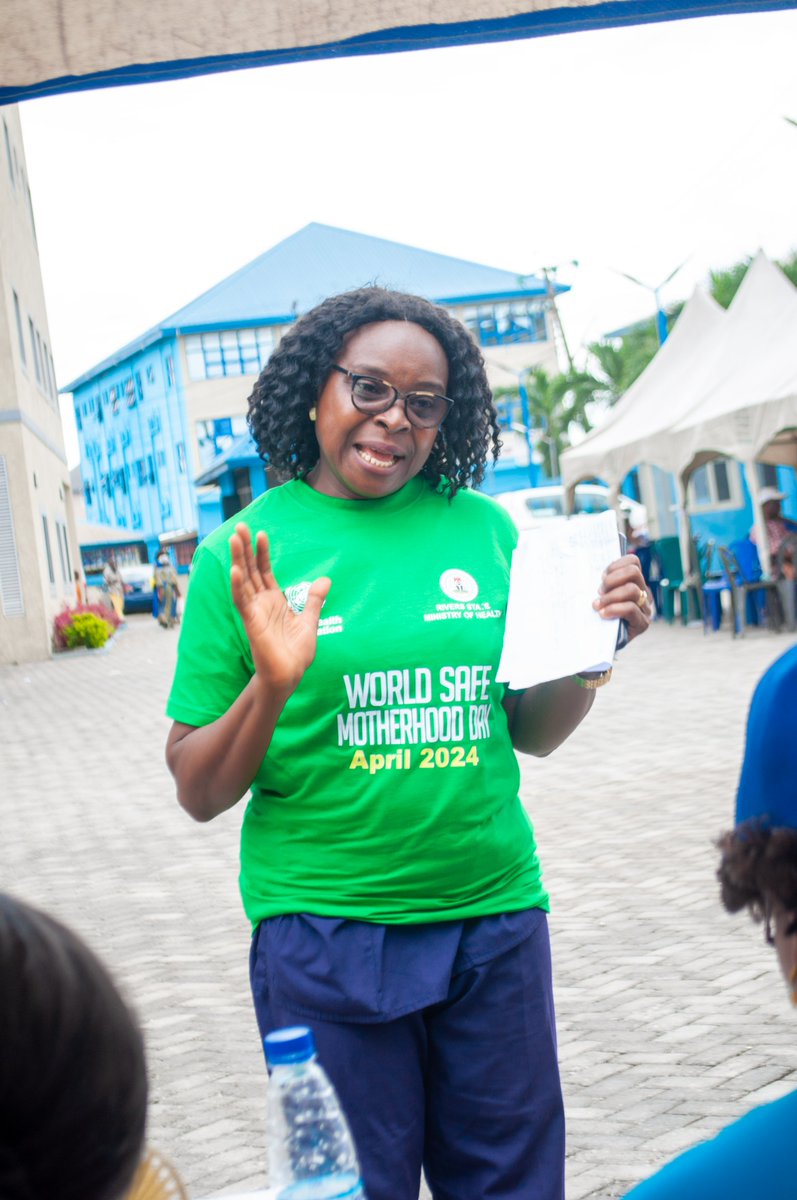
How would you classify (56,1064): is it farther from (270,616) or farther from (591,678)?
(591,678)

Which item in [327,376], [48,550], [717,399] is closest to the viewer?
[327,376]

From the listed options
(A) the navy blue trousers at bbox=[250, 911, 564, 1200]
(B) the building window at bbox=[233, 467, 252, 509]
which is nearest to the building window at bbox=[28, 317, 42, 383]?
(B) the building window at bbox=[233, 467, 252, 509]

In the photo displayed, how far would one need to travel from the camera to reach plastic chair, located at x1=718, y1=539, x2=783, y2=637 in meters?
19.6

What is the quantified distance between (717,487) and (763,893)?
2693cm

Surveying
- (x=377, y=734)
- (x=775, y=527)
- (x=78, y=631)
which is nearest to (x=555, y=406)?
(x=78, y=631)

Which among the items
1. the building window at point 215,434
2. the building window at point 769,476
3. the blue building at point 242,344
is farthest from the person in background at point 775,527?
the building window at point 215,434

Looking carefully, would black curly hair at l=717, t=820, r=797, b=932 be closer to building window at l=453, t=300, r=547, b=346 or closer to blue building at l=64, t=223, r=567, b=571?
blue building at l=64, t=223, r=567, b=571

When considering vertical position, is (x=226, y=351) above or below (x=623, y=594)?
above

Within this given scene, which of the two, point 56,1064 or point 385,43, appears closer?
point 56,1064

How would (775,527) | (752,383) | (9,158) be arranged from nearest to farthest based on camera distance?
1. (752,383)
2. (775,527)
3. (9,158)

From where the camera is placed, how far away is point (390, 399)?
2.57 meters

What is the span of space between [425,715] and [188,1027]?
3682 mm

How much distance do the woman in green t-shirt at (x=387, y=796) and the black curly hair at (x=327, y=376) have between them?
0.11 meters

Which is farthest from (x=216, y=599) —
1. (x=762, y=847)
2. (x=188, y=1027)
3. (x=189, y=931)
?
(x=189, y=931)
